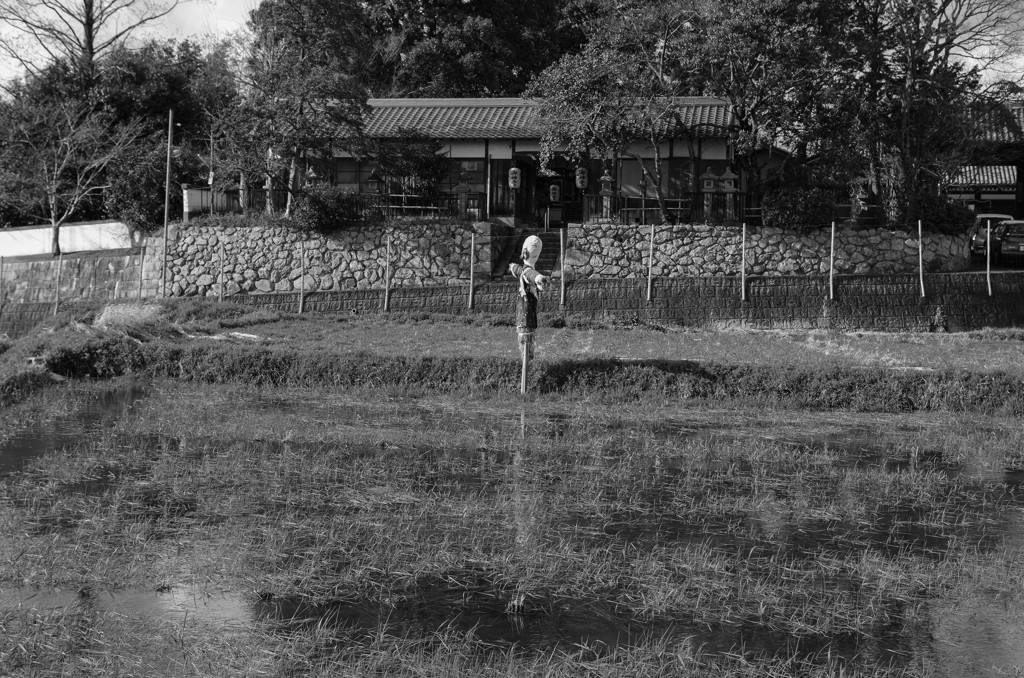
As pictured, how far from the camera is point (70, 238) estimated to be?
31.8m

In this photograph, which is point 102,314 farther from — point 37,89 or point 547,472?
point 547,472

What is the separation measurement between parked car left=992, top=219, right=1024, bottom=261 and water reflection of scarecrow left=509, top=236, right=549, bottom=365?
17.4m

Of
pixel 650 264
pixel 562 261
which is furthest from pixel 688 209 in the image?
pixel 562 261

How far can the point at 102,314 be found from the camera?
24078 millimetres

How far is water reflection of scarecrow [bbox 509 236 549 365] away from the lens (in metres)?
13.1

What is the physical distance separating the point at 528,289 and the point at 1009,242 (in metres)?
17.8

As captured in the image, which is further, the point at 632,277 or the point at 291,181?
the point at 291,181

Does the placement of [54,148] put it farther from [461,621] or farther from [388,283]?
[461,621]

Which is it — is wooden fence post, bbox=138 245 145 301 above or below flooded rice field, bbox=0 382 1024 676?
above

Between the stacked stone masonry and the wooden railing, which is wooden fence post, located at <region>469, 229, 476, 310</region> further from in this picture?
the wooden railing

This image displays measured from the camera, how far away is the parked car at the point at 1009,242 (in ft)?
83.3

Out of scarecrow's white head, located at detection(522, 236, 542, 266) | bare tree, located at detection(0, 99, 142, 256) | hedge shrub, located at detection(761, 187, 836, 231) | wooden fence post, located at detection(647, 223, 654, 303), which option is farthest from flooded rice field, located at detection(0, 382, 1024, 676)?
bare tree, located at detection(0, 99, 142, 256)

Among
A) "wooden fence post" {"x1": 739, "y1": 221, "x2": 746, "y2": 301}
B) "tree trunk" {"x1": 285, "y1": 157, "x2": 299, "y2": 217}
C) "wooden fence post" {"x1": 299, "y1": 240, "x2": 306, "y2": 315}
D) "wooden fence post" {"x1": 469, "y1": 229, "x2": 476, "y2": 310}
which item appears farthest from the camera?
"tree trunk" {"x1": 285, "y1": 157, "x2": 299, "y2": 217}

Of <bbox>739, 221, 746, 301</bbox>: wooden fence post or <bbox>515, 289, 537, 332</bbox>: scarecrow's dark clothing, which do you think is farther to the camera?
<bbox>739, 221, 746, 301</bbox>: wooden fence post
